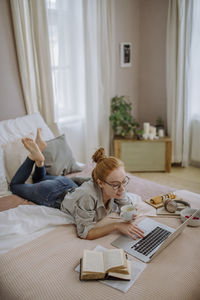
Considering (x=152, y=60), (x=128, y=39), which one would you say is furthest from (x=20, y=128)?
(x=152, y=60)

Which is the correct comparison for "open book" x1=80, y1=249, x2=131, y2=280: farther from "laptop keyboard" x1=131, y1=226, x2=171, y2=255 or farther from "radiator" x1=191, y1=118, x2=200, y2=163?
"radiator" x1=191, y1=118, x2=200, y2=163

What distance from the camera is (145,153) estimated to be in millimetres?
3504

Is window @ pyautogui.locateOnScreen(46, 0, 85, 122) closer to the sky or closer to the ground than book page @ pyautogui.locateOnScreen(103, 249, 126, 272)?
closer to the sky

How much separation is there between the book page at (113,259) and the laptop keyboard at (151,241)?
0.54 ft

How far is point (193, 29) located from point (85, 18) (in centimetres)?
129

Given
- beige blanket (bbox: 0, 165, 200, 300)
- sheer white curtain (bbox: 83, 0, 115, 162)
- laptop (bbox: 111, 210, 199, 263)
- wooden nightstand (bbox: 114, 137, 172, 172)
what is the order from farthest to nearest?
1. wooden nightstand (bbox: 114, 137, 172, 172)
2. sheer white curtain (bbox: 83, 0, 115, 162)
3. laptop (bbox: 111, 210, 199, 263)
4. beige blanket (bbox: 0, 165, 200, 300)

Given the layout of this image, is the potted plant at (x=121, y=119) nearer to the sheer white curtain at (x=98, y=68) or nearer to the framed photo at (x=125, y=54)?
the sheer white curtain at (x=98, y=68)

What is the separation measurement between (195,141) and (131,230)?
98.9 inches

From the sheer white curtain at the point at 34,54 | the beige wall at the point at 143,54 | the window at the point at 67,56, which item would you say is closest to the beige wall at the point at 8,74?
the sheer white curtain at the point at 34,54

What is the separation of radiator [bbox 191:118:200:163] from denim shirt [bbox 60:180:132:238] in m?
2.37

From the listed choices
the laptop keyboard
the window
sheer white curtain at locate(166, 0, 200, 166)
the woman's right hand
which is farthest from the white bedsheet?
sheer white curtain at locate(166, 0, 200, 166)

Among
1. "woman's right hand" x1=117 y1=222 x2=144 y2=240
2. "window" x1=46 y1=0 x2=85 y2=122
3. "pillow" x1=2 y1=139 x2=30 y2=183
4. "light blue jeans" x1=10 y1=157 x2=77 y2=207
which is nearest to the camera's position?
"woman's right hand" x1=117 y1=222 x2=144 y2=240

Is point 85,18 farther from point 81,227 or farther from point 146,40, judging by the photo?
point 81,227

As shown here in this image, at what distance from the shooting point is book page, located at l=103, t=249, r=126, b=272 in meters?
1.12
